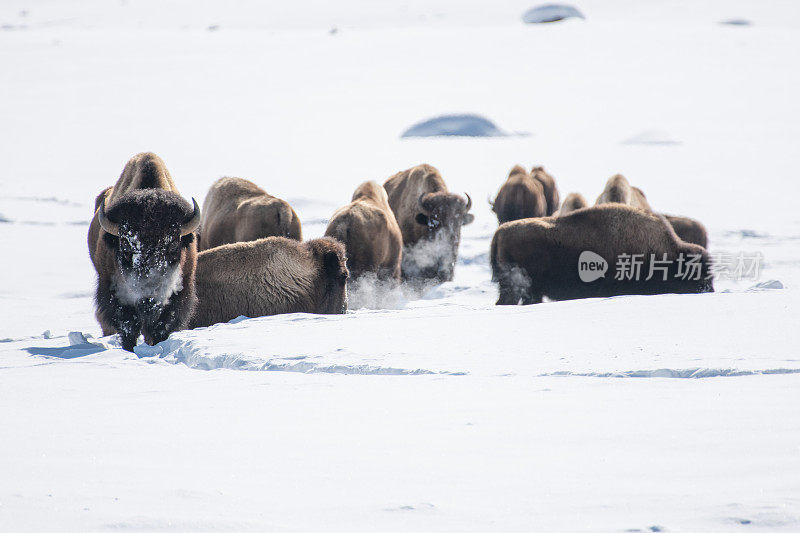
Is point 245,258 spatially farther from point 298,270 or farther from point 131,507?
point 131,507

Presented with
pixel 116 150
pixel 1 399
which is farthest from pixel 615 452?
pixel 116 150

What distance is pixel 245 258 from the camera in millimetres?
7383

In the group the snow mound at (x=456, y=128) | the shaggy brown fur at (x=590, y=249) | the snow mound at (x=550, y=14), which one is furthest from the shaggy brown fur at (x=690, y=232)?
the snow mound at (x=550, y=14)

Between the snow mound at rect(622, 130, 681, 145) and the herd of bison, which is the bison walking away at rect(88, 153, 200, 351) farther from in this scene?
the snow mound at rect(622, 130, 681, 145)

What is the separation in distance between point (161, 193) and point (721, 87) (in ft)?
91.2

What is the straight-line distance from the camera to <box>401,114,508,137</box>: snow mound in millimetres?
25969

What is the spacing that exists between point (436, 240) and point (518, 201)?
3.43m

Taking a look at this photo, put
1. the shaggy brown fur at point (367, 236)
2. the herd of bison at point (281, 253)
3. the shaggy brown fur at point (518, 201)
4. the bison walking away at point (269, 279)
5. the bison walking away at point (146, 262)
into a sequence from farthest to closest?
1. the shaggy brown fur at point (518, 201)
2. the shaggy brown fur at point (367, 236)
3. the bison walking away at point (269, 279)
4. the herd of bison at point (281, 253)
5. the bison walking away at point (146, 262)

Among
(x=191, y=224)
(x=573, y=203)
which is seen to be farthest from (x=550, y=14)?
(x=191, y=224)

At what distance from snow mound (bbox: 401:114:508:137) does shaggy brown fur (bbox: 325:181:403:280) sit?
1659 centimetres

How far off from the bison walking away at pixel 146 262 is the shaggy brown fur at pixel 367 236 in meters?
2.51

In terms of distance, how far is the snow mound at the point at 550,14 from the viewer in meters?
44.4

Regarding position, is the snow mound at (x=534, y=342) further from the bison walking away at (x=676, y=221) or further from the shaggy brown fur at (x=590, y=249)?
the bison walking away at (x=676, y=221)

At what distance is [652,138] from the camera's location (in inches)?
981
